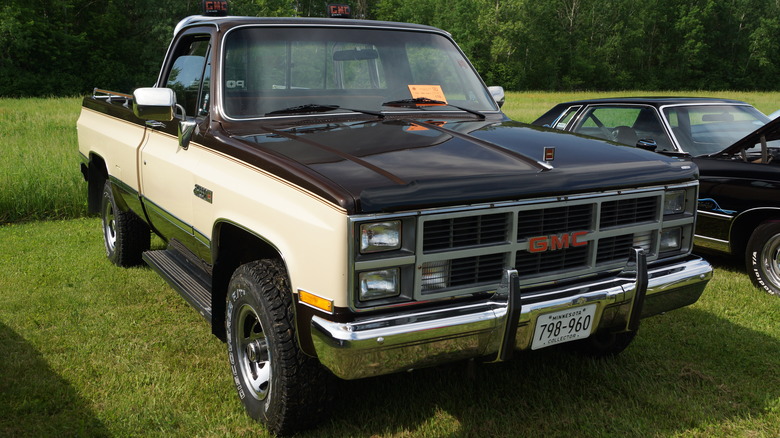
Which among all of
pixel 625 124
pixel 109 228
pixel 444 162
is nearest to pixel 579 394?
pixel 444 162

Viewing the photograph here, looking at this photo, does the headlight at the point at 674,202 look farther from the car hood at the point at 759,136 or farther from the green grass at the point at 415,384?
the car hood at the point at 759,136

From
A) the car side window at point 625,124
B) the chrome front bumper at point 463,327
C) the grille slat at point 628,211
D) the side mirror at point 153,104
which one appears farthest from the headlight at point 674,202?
the car side window at point 625,124

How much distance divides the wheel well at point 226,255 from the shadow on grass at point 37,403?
0.81 m

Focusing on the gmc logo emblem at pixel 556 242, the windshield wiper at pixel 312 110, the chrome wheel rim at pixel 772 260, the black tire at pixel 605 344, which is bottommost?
the black tire at pixel 605 344

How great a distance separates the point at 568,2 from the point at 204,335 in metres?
75.6

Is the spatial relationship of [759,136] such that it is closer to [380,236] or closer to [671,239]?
[671,239]

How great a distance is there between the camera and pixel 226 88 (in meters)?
3.84

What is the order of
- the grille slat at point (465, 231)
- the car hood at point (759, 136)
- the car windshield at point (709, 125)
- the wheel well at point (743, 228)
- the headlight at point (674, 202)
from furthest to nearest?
the car windshield at point (709, 125) → the wheel well at point (743, 228) → the car hood at point (759, 136) → the headlight at point (674, 202) → the grille slat at point (465, 231)

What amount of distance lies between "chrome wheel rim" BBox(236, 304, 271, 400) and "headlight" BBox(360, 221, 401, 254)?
0.88 metres

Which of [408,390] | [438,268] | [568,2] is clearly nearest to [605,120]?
[408,390]

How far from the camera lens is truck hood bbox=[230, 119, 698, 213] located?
2.71m

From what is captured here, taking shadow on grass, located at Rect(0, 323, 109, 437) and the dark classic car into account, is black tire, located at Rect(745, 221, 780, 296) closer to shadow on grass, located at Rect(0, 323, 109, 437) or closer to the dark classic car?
the dark classic car

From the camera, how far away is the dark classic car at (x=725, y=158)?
18.1 feet

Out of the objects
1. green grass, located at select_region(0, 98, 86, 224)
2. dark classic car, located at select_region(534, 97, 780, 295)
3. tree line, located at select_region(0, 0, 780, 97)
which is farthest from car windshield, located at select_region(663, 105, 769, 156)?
tree line, located at select_region(0, 0, 780, 97)
